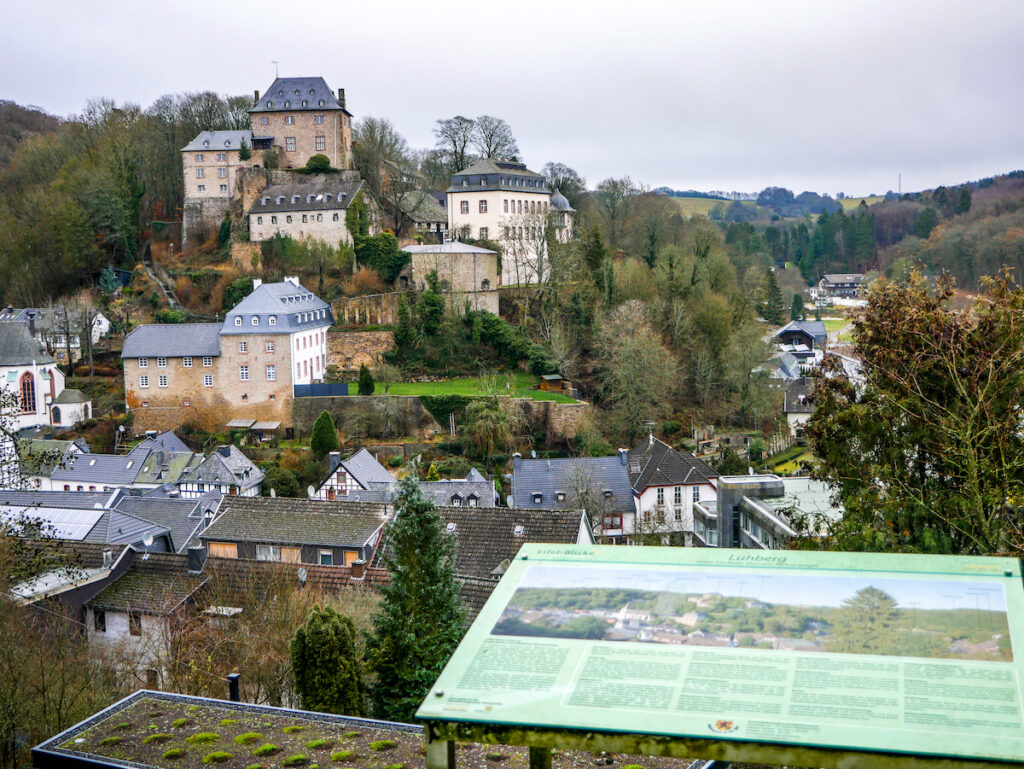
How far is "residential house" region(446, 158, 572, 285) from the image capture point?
46.9 m

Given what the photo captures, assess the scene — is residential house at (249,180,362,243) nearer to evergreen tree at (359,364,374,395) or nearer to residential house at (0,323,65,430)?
evergreen tree at (359,364,374,395)

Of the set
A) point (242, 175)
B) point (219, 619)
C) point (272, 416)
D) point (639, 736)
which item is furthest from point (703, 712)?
point (242, 175)

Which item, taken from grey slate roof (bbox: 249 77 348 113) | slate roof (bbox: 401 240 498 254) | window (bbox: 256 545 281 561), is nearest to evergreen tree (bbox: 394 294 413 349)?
slate roof (bbox: 401 240 498 254)

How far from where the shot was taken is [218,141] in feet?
169

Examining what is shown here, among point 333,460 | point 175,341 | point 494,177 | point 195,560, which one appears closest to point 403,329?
point 333,460

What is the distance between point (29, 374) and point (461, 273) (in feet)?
63.3

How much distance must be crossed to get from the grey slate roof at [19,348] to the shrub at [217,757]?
124 feet

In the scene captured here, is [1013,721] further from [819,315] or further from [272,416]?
[819,315]

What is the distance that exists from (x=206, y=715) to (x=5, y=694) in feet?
8.88

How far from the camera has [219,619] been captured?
57.3 feet

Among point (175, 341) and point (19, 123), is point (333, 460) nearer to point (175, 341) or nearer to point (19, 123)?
point (175, 341)

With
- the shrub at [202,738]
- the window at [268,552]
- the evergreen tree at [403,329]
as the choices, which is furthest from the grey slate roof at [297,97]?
the shrub at [202,738]

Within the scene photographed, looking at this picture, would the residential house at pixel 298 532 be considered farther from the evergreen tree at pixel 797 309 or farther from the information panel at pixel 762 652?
the evergreen tree at pixel 797 309

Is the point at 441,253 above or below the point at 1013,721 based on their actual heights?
above
